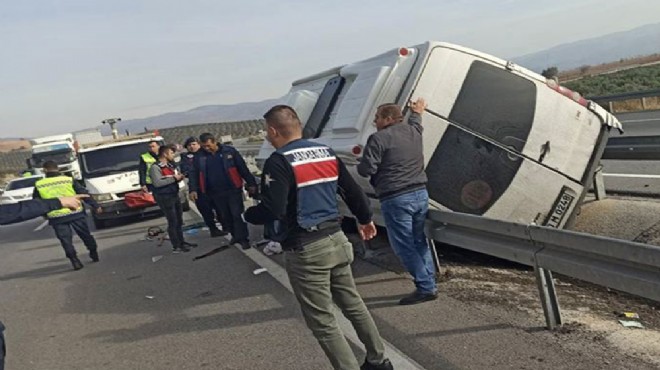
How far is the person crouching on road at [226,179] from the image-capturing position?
8.77 metres

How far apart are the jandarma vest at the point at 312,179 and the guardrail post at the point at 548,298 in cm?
154

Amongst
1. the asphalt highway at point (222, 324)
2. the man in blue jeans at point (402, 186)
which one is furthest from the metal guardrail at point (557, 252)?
the asphalt highway at point (222, 324)

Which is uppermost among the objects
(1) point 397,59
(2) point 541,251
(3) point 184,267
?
(1) point 397,59

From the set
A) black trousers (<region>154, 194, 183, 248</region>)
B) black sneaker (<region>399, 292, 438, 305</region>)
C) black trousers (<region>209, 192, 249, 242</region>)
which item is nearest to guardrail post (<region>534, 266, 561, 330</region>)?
black sneaker (<region>399, 292, 438, 305</region>)

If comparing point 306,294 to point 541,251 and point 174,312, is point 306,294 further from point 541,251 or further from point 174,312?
point 174,312

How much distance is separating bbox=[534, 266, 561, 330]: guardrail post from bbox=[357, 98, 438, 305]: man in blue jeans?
117cm

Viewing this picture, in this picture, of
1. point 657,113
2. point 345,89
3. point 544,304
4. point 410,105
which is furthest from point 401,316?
point 657,113

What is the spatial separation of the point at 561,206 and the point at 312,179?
3452 millimetres

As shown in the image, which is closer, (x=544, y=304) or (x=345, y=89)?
(x=544, y=304)

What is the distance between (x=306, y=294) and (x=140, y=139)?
12.5m

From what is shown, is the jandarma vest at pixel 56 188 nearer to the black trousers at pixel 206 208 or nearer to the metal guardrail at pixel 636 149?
the black trousers at pixel 206 208

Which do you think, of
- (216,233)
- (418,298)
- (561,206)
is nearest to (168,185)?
(216,233)

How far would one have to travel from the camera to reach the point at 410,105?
564cm

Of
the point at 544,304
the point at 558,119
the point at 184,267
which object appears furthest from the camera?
the point at 184,267
